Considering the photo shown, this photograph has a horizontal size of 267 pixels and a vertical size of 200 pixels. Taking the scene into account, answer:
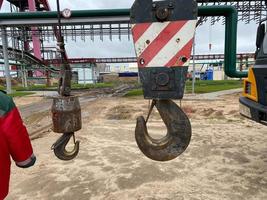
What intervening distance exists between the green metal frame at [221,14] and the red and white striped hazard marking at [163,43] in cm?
159

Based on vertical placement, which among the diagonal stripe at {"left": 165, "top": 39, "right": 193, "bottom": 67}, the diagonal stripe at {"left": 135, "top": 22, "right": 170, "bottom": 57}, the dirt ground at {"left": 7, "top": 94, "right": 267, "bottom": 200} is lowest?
the dirt ground at {"left": 7, "top": 94, "right": 267, "bottom": 200}

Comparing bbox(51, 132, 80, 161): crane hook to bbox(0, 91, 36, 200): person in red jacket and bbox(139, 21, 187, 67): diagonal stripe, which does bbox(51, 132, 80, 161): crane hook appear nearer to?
bbox(0, 91, 36, 200): person in red jacket

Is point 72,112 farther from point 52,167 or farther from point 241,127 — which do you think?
point 241,127

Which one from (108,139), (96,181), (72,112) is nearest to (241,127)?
(108,139)

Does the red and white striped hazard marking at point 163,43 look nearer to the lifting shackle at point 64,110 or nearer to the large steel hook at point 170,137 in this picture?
the large steel hook at point 170,137

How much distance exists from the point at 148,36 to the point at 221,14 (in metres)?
1.80

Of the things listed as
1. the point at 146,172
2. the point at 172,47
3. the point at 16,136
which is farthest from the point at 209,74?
the point at 16,136

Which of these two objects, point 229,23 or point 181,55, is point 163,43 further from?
point 229,23

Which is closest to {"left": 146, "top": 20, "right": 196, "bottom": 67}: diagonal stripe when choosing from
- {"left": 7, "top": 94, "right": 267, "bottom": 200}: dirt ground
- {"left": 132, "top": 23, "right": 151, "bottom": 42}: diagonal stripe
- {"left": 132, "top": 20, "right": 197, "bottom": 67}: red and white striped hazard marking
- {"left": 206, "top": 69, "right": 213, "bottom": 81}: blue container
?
{"left": 132, "top": 20, "right": 197, "bottom": 67}: red and white striped hazard marking

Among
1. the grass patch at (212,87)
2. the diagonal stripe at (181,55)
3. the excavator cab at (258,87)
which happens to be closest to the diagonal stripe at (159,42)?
the diagonal stripe at (181,55)

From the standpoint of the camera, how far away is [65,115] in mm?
2238

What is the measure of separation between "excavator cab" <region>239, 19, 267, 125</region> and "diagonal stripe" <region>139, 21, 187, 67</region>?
2.23m

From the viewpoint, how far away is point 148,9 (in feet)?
5.98

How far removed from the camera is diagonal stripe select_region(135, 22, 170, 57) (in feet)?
6.07
